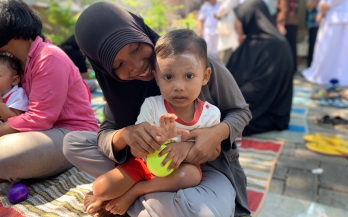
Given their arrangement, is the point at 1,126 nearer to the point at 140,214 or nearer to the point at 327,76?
the point at 140,214

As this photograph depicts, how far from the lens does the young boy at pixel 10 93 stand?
215cm

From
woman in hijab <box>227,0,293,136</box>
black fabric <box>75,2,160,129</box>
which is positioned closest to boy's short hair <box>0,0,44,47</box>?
black fabric <box>75,2,160,129</box>

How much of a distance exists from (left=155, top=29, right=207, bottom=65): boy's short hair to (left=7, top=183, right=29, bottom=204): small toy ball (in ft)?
4.42

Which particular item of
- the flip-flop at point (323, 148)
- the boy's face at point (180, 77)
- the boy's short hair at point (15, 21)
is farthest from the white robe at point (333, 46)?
the boy's short hair at point (15, 21)

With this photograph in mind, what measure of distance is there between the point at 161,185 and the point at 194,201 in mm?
199

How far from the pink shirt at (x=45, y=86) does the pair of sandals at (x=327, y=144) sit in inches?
93.8

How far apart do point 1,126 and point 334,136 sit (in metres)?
3.24

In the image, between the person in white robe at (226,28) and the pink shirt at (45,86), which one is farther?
the person in white robe at (226,28)

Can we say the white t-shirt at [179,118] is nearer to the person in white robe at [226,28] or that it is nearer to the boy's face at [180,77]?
the boy's face at [180,77]

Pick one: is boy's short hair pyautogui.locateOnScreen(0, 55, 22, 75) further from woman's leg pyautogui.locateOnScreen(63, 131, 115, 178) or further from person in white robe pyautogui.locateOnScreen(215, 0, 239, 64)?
person in white robe pyautogui.locateOnScreen(215, 0, 239, 64)

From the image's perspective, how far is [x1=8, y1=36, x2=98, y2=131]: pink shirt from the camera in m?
2.07

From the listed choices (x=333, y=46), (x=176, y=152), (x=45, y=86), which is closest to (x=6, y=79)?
(x=45, y=86)

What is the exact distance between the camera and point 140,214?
155cm

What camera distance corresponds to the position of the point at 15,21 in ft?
6.77
